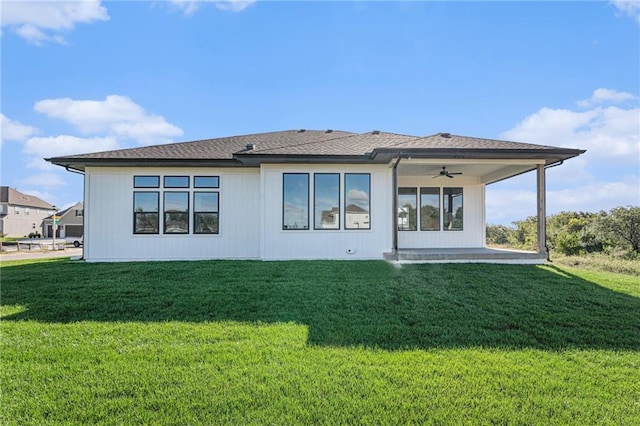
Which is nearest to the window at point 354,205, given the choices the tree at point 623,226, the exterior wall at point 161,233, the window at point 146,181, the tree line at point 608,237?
the exterior wall at point 161,233

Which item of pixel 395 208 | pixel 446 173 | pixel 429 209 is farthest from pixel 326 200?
pixel 429 209

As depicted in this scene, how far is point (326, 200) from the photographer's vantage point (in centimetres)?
977

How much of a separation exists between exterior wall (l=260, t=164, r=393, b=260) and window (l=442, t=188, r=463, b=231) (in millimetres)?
3252

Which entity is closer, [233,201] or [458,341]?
[458,341]

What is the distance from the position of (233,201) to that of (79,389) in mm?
7662

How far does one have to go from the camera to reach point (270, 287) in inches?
254

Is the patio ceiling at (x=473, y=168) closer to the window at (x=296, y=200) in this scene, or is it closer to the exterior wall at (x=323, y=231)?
the exterior wall at (x=323, y=231)

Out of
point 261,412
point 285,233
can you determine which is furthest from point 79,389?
point 285,233

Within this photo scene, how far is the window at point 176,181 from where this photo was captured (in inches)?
406

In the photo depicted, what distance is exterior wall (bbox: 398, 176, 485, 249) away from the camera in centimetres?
1184

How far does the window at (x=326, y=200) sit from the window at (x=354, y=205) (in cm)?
26

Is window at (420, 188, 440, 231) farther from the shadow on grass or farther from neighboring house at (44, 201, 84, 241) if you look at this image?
neighboring house at (44, 201, 84, 241)

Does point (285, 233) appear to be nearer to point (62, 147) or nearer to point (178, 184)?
point (178, 184)

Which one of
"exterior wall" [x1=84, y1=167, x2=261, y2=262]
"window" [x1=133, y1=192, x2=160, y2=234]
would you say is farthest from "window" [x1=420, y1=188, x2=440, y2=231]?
"window" [x1=133, y1=192, x2=160, y2=234]
